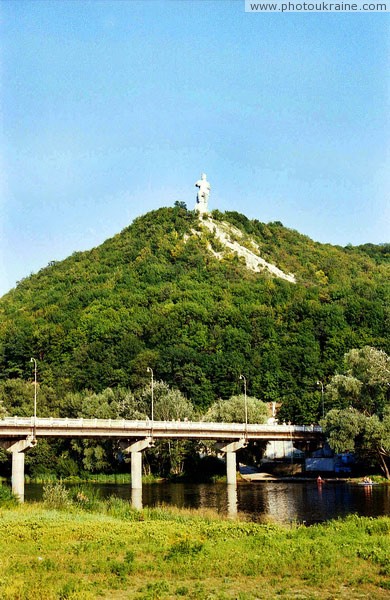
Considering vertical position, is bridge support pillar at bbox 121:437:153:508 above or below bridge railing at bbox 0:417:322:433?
below

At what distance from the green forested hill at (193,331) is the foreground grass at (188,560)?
269 ft

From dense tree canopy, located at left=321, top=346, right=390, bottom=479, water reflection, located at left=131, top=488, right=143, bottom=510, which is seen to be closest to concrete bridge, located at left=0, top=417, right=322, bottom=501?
water reflection, located at left=131, top=488, right=143, bottom=510

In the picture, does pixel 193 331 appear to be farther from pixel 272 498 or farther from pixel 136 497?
pixel 272 498

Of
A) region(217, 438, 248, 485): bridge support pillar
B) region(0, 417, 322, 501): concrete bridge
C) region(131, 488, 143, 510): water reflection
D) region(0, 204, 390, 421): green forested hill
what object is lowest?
region(131, 488, 143, 510): water reflection

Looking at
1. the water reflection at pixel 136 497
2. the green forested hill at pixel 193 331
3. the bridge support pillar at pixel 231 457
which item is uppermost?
the green forested hill at pixel 193 331

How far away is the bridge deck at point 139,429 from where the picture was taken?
83.8 m

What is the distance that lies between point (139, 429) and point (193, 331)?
221 ft

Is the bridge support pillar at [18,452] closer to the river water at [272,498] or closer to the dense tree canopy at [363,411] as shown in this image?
the river water at [272,498]

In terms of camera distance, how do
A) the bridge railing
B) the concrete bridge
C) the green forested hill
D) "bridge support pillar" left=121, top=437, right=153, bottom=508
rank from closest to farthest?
the concrete bridge, the bridge railing, "bridge support pillar" left=121, top=437, right=153, bottom=508, the green forested hill

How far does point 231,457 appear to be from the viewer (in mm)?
95375

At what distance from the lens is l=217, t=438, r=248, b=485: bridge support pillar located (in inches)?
3691

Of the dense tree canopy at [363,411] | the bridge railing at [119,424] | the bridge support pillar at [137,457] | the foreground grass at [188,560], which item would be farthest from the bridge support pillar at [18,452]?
the foreground grass at [188,560]

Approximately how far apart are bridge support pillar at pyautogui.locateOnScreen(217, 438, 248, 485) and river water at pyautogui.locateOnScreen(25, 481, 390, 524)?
7.99 feet

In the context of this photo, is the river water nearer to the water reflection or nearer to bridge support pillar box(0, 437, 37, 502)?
the water reflection
